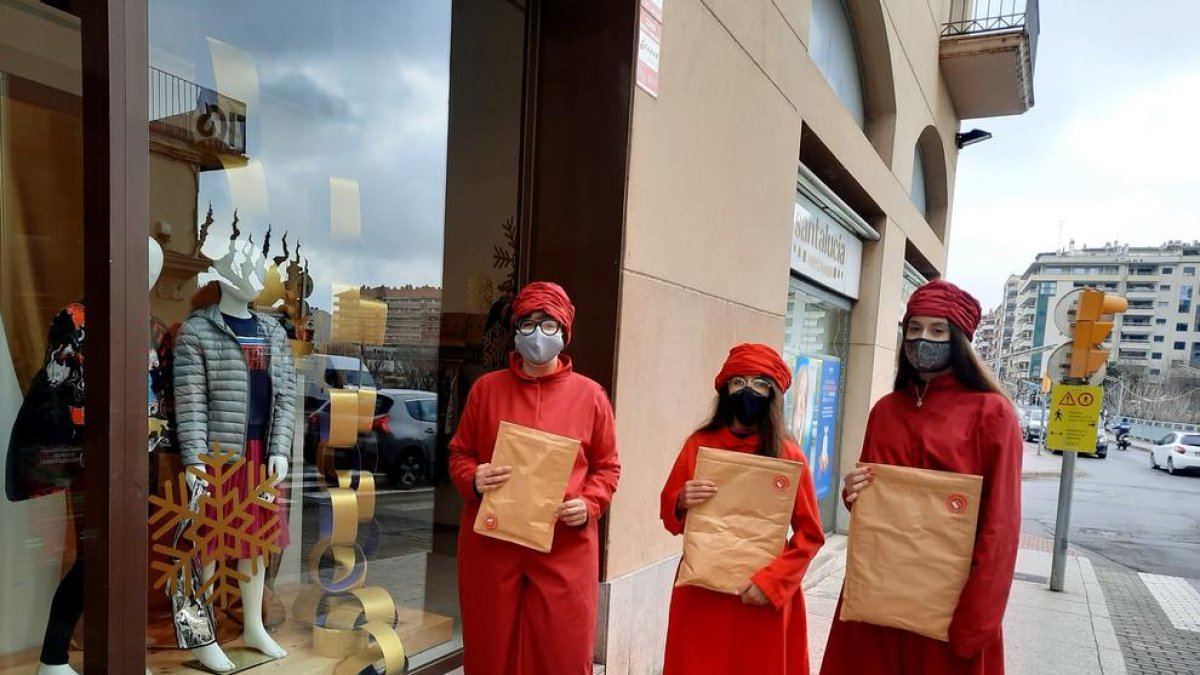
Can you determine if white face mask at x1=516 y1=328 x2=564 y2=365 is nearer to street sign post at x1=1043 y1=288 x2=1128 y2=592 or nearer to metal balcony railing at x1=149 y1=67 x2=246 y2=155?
metal balcony railing at x1=149 y1=67 x2=246 y2=155

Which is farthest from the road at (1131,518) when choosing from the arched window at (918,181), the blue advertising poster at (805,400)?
the arched window at (918,181)

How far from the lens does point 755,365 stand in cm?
247

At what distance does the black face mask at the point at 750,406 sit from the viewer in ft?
8.15

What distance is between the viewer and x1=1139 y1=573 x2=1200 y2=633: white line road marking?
6309mm

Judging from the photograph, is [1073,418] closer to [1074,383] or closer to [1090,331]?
[1074,383]

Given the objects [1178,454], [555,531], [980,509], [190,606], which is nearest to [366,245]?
[190,606]

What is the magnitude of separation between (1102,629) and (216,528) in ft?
22.9

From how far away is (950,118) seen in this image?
13.7 m

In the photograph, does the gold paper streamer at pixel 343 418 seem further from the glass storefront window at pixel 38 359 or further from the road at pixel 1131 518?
the road at pixel 1131 518

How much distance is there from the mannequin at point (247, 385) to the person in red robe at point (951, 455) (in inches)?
97.4

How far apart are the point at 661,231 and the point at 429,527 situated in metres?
2.51

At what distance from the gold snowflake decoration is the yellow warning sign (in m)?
7.64

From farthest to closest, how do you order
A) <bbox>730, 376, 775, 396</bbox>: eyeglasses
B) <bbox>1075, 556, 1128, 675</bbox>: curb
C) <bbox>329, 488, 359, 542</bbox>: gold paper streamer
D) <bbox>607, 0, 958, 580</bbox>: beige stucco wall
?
<bbox>1075, 556, 1128, 675</bbox>: curb → <bbox>607, 0, 958, 580</bbox>: beige stucco wall → <bbox>329, 488, 359, 542</bbox>: gold paper streamer → <bbox>730, 376, 775, 396</bbox>: eyeglasses

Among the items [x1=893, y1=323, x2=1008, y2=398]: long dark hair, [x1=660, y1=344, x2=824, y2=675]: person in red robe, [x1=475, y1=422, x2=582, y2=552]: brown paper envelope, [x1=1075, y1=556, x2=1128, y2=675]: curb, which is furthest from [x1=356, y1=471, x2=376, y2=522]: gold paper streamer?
[x1=1075, y1=556, x2=1128, y2=675]: curb
